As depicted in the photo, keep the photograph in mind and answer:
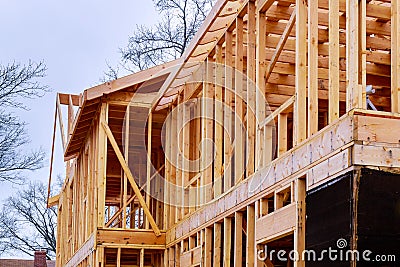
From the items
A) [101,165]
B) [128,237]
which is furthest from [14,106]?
[128,237]

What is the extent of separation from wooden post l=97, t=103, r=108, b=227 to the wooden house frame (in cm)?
2

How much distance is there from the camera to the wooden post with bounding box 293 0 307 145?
27.5 feet

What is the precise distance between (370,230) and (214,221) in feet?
16.0

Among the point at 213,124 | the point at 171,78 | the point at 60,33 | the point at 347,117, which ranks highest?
the point at 60,33

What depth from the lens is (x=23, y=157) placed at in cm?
2834

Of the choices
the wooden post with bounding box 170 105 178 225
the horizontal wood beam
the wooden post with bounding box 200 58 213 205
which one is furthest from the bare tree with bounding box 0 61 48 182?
the wooden post with bounding box 200 58 213 205

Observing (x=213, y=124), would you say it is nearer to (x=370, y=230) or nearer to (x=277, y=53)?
(x=277, y=53)

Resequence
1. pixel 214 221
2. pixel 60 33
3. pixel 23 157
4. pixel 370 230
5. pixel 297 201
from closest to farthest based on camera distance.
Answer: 1. pixel 370 230
2. pixel 297 201
3. pixel 214 221
4. pixel 23 157
5. pixel 60 33

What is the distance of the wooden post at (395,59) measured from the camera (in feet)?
23.7

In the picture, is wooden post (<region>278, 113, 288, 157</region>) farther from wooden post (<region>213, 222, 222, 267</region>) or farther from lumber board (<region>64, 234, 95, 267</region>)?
lumber board (<region>64, 234, 95, 267</region>)

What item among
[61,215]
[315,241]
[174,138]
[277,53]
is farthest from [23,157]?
[315,241]

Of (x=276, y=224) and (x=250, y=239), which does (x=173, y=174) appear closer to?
(x=250, y=239)

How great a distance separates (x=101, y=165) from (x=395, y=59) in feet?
26.3

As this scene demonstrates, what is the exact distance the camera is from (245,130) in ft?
37.4
